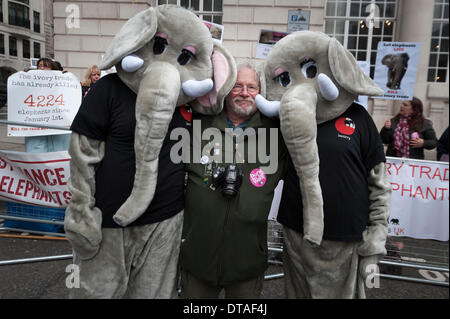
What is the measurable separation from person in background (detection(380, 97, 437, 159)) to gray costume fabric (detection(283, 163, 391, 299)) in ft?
9.42

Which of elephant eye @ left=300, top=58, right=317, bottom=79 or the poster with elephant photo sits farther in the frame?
the poster with elephant photo

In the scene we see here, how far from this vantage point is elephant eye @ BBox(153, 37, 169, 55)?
1.90 meters

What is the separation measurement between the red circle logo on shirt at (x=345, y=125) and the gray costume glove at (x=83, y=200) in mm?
1353

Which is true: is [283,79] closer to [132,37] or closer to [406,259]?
[132,37]

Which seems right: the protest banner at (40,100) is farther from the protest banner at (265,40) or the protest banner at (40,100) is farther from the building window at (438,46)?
the building window at (438,46)

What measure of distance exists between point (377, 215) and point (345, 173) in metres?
0.32

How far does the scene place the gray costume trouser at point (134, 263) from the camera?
6.24 feet

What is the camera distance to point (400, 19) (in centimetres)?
923

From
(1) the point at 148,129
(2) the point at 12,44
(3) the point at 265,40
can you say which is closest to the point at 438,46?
(3) the point at 265,40

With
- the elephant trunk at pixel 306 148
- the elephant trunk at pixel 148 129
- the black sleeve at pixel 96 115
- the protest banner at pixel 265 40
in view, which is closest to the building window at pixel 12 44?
the protest banner at pixel 265 40

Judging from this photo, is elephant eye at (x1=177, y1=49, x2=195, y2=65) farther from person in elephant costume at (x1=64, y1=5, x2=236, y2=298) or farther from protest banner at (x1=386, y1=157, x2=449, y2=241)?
protest banner at (x1=386, y1=157, x2=449, y2=241)

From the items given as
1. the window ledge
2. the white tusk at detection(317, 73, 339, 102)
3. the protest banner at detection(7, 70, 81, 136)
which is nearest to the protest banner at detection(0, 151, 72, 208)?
the protest banner at detection(7, 70, 81, 136)

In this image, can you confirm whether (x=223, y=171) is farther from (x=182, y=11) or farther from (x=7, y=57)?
(x=7, y=57)
